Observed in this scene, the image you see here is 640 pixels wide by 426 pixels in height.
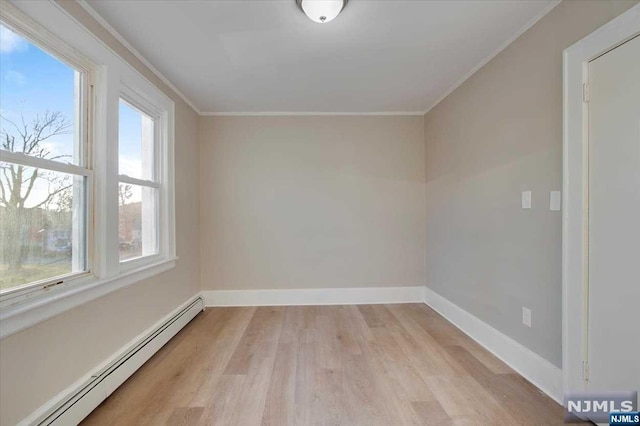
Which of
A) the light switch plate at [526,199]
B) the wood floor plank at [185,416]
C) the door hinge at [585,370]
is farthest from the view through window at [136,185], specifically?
the door hinge at [585,370]

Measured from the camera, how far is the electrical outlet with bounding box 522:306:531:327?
2010mm

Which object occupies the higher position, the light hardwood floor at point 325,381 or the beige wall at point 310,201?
the beige wall at point 310,201

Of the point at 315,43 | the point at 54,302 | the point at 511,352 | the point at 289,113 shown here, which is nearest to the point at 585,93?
the point at 315,43

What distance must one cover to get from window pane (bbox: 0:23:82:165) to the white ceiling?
1.71 ft

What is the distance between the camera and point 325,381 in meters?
2.02

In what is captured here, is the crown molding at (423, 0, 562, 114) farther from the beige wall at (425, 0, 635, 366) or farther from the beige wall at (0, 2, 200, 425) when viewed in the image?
the beige wall at (0, 2, 200, 425)

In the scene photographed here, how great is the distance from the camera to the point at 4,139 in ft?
4.44

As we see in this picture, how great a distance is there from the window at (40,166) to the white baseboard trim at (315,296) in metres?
1.99

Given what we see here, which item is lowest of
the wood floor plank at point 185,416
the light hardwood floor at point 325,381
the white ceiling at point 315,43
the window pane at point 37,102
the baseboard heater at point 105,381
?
the wood floor plank at point 185,416

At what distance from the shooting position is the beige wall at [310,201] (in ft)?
12.0

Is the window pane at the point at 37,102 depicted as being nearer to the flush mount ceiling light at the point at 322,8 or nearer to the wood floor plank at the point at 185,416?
the flush mount ceiling light at the point at 322,8

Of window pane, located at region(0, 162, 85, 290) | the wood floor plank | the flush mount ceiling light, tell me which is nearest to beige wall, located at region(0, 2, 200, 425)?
window pane, located at region(0, 162, 85, 290)

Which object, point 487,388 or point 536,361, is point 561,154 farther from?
point 487,388

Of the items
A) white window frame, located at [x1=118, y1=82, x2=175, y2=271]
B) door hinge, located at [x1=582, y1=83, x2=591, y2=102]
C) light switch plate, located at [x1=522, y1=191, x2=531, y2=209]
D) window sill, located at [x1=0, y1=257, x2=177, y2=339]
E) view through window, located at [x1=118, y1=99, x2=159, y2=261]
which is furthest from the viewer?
white window frame, located at [x1=118, y1=82, x2=175, y2=271]
